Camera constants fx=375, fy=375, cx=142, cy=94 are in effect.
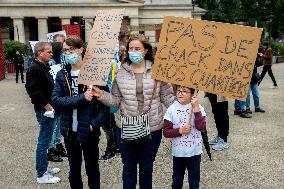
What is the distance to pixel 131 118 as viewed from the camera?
12.6 feet

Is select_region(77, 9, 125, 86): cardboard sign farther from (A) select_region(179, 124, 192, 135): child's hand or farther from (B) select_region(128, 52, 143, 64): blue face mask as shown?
(A) select_region(179, 124, 192, 135): child's hand

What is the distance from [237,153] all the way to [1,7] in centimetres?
3374

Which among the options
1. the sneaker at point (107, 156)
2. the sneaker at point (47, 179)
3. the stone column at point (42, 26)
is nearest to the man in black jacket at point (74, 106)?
the sneaker at point (47, 179)

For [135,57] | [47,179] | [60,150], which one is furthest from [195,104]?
[60,150]

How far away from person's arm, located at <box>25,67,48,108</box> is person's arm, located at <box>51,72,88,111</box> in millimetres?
968

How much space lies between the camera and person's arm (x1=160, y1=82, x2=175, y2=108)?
402 centimetres

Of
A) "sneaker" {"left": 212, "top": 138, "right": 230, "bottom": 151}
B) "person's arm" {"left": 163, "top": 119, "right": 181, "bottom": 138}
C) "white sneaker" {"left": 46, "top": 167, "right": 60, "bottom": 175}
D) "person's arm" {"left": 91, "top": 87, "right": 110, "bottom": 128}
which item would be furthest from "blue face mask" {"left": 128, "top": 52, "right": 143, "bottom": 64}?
"sneaker" {"left": 212, "top": 138, "right": 230, "bottom": 151}

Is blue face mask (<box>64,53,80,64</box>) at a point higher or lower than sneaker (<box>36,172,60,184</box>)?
higher

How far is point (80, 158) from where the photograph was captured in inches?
167

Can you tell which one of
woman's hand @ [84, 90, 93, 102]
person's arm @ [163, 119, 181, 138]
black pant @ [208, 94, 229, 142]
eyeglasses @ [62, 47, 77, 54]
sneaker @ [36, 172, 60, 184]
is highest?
eyeglasses @ [62, 47, 77, 54]

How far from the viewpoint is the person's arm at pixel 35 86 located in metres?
4.88

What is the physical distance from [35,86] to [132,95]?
1.67 meters

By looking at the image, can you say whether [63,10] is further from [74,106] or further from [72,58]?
[74,106]

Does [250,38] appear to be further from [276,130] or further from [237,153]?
[276,130]
